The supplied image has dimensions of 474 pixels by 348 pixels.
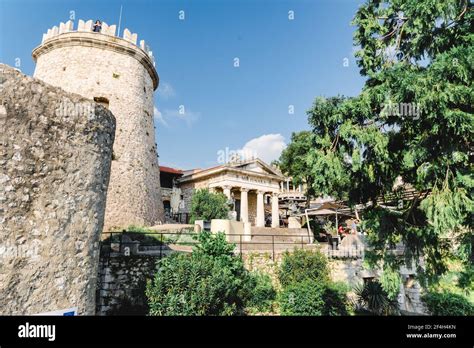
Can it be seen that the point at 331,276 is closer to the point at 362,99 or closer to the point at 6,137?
the point at 362,99

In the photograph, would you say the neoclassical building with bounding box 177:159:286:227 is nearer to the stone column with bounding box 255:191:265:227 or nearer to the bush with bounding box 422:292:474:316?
the stone column with bounding box 255:191:265:227

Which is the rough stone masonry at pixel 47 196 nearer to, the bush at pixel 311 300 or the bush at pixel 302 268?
the bush at pixel 311 300

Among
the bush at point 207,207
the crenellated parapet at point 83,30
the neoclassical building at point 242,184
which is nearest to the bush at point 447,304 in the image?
the bush at point 207,207

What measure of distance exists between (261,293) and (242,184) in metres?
14.5

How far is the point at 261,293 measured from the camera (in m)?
10.3

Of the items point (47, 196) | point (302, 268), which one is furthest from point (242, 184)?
point (47, 196)

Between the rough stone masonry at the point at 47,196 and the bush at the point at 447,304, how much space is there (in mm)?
10346

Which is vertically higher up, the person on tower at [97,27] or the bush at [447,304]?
the person on tower at [97,27]

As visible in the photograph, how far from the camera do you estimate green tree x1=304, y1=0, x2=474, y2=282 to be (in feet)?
16.3

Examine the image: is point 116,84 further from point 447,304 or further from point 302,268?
point 447,304

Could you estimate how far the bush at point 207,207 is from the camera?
18.4 meters

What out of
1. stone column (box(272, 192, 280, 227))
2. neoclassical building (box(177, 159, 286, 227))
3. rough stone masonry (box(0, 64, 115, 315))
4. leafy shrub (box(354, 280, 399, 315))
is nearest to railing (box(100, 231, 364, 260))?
leafy shrub (box(354, 280, 399, 315))

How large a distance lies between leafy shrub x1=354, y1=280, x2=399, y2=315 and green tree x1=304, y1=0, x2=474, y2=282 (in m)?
4.44
